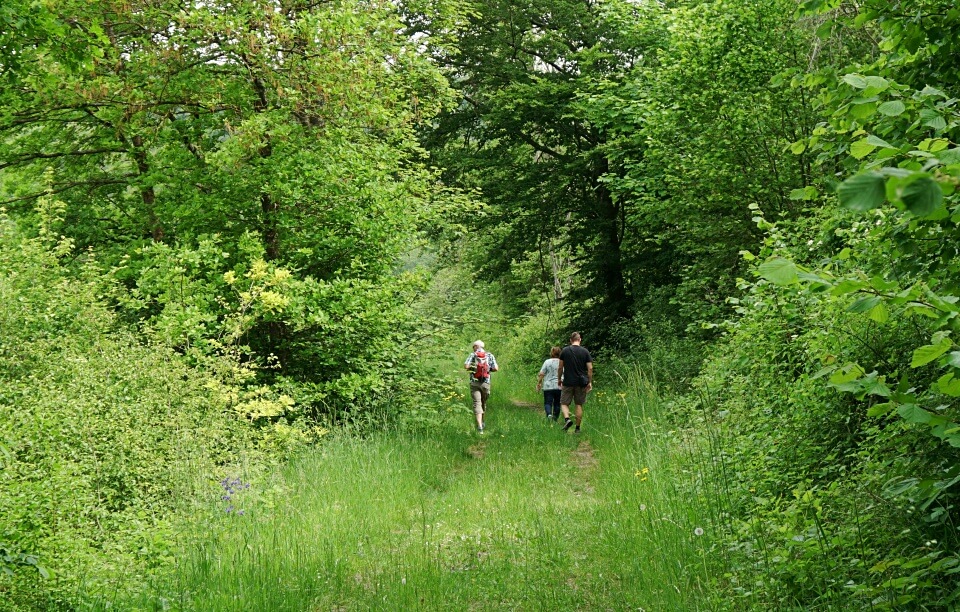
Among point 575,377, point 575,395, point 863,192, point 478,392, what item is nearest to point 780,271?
point 863,192

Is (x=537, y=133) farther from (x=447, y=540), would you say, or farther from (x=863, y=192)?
(x=863, y=192)

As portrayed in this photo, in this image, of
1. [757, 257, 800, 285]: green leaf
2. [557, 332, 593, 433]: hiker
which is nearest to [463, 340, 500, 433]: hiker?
[557, 332, 593, 433]: hiker

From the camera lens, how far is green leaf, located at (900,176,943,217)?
5.22 ft

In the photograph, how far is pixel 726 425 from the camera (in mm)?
6441

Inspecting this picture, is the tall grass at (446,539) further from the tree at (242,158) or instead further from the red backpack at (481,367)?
the red backpack at (481,367)

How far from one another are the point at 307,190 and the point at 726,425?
7814mm

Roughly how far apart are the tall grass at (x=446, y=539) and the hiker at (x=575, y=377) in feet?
10.8

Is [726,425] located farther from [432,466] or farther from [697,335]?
[697,335]

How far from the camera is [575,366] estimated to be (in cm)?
1355

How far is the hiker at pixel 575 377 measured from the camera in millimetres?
13516

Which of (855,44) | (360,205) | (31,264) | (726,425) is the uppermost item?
(855,44)

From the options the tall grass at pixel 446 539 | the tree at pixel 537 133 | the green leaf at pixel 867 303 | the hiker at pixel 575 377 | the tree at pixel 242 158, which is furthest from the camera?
the tree at pixel 537 133

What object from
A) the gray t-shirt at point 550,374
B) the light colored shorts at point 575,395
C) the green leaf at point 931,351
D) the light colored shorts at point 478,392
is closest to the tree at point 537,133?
the gray t-shirt at point 550,374

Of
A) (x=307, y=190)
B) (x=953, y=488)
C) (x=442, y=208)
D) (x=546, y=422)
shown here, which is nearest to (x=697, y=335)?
(x=546, y=422)
